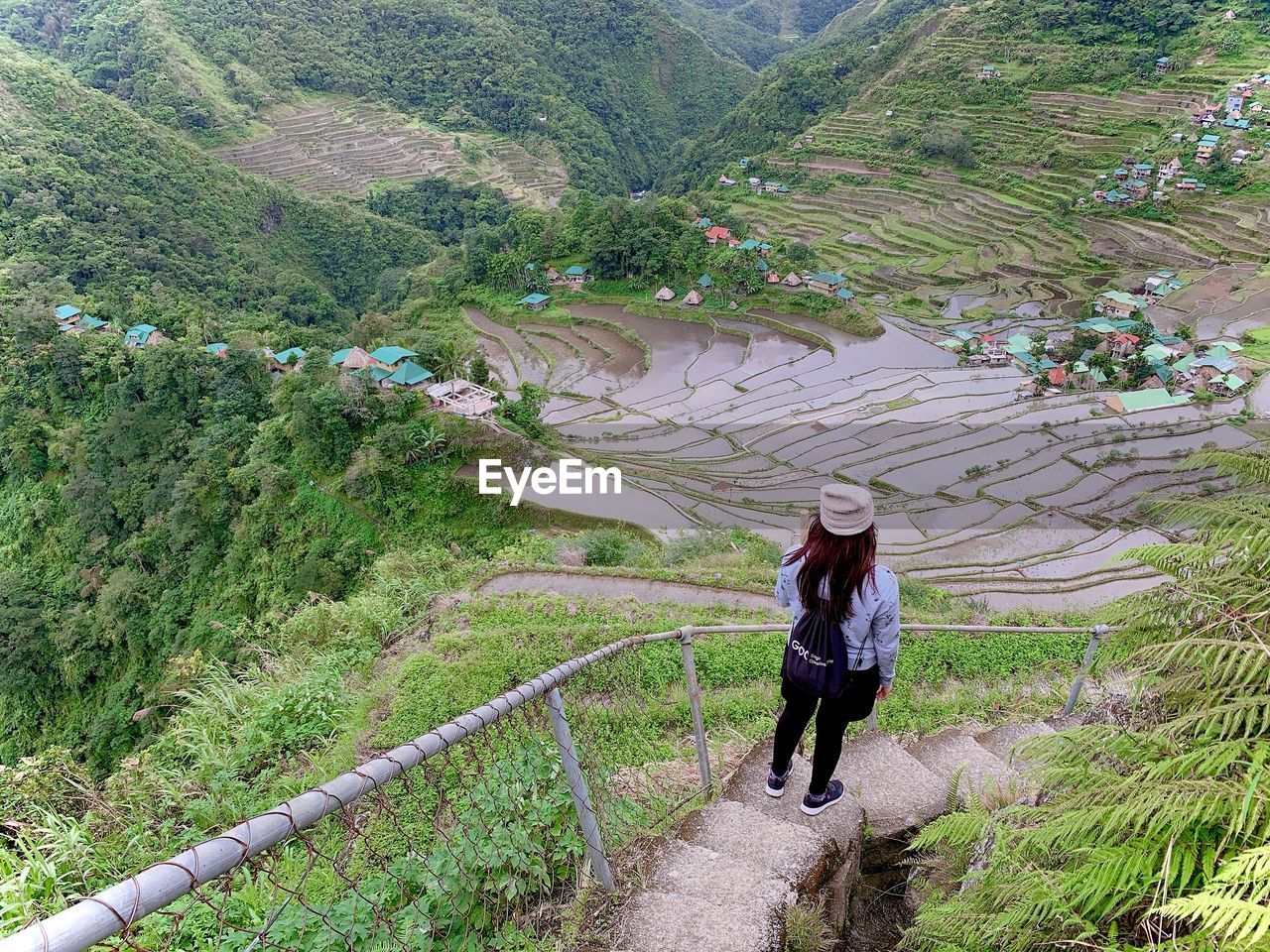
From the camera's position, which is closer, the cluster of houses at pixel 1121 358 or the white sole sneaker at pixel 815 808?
the white sole sneaker at pixel 815 808

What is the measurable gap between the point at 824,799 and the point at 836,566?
1.25m

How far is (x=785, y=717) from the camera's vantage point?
2.96 meters

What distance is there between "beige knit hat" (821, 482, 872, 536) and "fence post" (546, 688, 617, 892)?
3.77 feet

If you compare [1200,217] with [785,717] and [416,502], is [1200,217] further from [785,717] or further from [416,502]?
[785,717]

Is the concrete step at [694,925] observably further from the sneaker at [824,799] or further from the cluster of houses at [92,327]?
the cluster of houses at [92,327]

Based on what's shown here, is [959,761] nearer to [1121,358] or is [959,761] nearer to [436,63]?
[1121,358]

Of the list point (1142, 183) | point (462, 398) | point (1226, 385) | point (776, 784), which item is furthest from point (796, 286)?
point (776, 784)

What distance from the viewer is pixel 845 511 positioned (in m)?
2.44

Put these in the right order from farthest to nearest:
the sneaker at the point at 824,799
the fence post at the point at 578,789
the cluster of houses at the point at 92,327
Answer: the cluster of houses at the point at 92,327 → the sneaker at the point at 824,799 → the fence post at the point at 578,789

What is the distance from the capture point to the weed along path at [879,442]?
17.5m

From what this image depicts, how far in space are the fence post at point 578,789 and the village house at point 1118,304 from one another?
3279cm

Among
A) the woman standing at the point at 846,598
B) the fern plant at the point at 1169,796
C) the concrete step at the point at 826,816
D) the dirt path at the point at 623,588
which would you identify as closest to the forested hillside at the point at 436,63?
the dirt path at the point at 623,588

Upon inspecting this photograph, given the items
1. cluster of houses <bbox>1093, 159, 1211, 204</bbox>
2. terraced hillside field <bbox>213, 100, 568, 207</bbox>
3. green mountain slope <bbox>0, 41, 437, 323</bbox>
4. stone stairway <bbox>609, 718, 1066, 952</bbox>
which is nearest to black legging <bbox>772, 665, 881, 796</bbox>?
stone stairway <bbox>609, 718, 1066, 952</bbox>

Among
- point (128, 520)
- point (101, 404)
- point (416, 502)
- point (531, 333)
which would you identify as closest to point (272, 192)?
point (531, 333)
